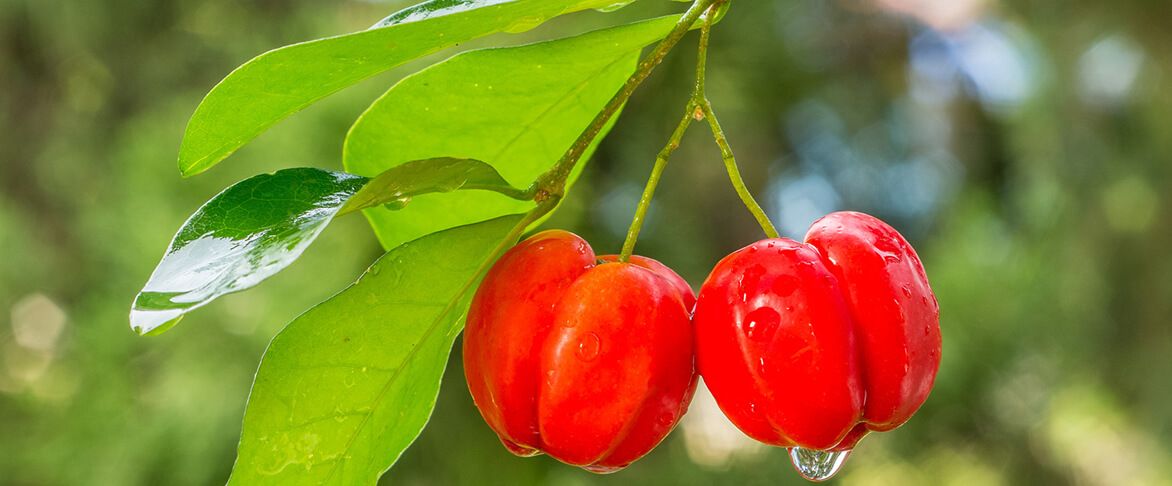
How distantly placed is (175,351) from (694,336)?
7.51 ft

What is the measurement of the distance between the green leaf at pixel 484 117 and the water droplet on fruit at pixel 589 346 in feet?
0.51

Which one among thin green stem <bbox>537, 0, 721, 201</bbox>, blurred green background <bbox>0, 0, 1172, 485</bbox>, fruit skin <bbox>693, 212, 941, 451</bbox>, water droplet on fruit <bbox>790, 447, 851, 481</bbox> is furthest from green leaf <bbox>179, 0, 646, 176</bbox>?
blurred green background <bbox>0, 0, 1172, 485</bbox>

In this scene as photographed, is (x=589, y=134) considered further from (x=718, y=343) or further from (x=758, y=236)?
(x=758, y=236)

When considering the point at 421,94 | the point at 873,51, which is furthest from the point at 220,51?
the point at 421,94

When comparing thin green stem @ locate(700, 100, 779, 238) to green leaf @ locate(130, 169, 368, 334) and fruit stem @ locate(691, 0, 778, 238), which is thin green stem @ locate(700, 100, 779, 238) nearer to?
fruit stem @ locate(691, 0, 778, 238)

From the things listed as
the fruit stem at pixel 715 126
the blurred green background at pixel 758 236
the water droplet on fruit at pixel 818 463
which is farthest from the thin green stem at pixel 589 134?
the blurred green background at pixel 758 236

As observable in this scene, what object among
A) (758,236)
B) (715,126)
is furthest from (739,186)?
(758,236)

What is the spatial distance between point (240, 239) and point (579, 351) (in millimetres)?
145

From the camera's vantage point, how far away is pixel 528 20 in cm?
47

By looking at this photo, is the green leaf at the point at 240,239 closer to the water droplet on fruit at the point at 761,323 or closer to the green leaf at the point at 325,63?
the green leaf at the point at 325,63

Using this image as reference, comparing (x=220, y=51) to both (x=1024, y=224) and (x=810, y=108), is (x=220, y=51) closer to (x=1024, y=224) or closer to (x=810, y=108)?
(x=810, y=108)

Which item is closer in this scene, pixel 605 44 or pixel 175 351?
pixel 605 44

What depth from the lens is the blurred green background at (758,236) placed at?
2.35 meters

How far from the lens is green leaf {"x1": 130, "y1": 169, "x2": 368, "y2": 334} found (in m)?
0.36
